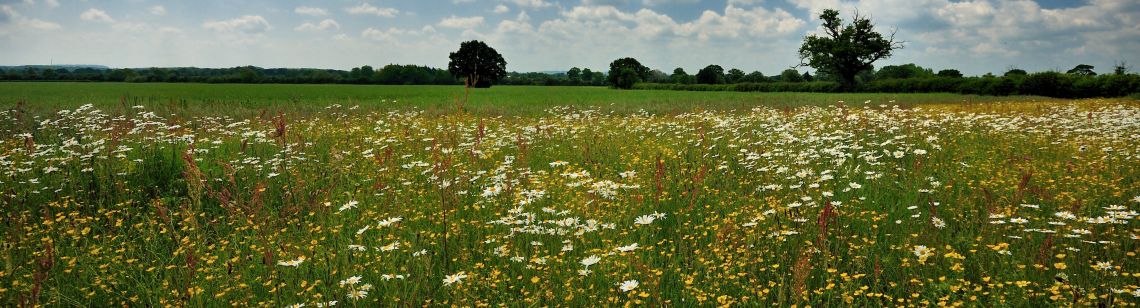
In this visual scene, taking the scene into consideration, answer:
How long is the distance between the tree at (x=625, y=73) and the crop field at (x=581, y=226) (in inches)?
3396

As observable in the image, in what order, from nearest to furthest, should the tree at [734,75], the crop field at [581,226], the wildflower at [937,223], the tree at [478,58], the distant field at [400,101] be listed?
the crop field at [581,226] < the wildflower at [937,223] < the distant field at [400,101] < the tree at [478,58] < the tree at [734,75]

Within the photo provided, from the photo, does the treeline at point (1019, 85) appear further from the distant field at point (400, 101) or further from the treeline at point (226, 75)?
the treeline at point (226, 75)

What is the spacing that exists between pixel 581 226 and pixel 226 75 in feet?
293

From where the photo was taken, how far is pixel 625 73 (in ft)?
319

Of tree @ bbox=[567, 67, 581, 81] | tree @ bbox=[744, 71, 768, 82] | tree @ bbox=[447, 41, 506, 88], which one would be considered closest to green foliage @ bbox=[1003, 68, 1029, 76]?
tree @ bbox=[744, 71, 768, 82]

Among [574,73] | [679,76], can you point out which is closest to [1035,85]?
[679,76]

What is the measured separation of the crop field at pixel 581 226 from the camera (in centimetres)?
341

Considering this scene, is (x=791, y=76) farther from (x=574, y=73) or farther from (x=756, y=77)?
(x=574, y=73)

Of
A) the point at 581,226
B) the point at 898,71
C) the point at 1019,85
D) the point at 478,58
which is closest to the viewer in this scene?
the point at 581,226

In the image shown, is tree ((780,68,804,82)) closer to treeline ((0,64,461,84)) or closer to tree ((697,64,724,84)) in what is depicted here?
tree ((697,64,724,84))

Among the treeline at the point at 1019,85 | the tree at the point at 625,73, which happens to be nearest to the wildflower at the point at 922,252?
the treeline at the point at 1019,85

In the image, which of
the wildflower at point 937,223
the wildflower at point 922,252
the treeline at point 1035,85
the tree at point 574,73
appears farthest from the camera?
the tree at point 574,73

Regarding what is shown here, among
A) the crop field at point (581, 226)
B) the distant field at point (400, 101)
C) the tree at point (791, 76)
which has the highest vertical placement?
the tree at point (791, 76)

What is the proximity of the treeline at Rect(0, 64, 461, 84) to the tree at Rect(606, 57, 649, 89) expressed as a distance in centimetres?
2697
